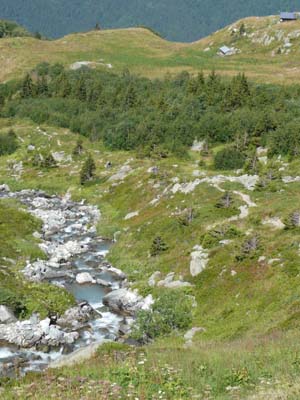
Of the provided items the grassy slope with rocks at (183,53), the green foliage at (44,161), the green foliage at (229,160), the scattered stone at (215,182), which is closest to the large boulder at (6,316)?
the scattered stone at (215,182)

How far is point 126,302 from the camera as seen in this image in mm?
42500

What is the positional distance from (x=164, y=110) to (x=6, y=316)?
8327 cm

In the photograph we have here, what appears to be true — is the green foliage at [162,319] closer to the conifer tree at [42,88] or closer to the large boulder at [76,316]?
the large boulder at [76,316]

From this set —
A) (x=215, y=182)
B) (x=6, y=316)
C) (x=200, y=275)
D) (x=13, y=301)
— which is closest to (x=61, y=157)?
(x=215, y=182)

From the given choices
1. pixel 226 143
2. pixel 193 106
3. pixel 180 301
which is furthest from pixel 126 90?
pixel 180 301

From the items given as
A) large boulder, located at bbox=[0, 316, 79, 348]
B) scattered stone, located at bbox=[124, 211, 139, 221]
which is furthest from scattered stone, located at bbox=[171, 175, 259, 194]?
large boulder, located at bbox=[0, 316, 79, 348]

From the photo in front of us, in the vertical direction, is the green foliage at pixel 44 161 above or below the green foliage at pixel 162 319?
below

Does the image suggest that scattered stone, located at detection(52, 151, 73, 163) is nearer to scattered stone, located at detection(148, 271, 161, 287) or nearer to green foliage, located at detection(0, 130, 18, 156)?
green foliage, located at detection(0, 130, 18, 156)

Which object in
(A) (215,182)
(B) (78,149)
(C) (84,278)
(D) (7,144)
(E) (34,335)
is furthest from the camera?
(D) (7,144)

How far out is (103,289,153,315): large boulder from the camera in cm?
4128

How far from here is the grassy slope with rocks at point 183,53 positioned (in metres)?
150

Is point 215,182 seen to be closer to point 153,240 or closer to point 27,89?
point 153,240

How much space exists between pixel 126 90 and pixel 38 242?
77452 mm

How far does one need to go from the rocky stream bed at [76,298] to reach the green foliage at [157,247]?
12.6ft
